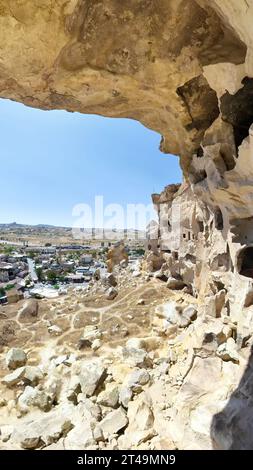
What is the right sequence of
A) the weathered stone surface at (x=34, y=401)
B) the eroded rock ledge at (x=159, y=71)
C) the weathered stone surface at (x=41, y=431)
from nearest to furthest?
1. the eroded rock ledge at (x=159, y=71)
2. the weathered stone surface at (x=41, y=431)
3. the weathered stone surface at (x=34, y=401)

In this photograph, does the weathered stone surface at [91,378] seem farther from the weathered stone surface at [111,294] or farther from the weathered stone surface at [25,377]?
the weathered stone surface at [111,294]

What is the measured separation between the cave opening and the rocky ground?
2.31m

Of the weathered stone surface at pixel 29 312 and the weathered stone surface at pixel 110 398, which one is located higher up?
the weathered stone surface at pixel 110 398

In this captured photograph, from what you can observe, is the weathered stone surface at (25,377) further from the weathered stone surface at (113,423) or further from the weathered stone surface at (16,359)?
the weathered stone surface at (113,423)

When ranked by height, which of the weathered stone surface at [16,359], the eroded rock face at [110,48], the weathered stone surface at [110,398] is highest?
the eroded rock face at [110,48]

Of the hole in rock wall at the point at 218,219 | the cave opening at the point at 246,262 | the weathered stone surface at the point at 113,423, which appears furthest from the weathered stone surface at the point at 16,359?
the hole in rock wall at the point at 218,219

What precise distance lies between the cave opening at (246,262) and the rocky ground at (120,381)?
7.59 ft

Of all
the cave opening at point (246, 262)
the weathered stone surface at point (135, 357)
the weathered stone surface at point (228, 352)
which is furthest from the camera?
the cave opening at point (246, 262)

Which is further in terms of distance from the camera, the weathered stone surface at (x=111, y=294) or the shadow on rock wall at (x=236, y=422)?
the weathered stone surface at (x=111, y=294)

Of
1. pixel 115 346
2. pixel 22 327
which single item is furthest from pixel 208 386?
pixel 22 327

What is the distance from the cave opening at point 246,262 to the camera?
1088 centimetres

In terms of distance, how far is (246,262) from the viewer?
465 inches

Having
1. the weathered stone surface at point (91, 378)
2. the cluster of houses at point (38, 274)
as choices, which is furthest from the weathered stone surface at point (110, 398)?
the cluster of houses at point (38, 274)
